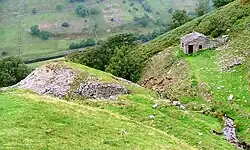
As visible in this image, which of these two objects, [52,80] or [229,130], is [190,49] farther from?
[229,130]

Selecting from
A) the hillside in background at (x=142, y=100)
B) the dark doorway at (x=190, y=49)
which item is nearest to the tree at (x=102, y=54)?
the hillside in background at (x=142, y=100)

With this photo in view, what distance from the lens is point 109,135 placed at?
29.9 m

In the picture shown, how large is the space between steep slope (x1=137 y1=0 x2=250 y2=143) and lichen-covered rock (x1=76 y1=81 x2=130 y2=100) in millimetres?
7730

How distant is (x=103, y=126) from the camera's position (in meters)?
31.7

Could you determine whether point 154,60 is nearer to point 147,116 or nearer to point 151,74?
point 151,74

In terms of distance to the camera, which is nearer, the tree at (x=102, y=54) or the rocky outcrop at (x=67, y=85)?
the rocky outcrop at (x=67, y=85)

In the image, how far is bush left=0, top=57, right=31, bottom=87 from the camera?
8454 centimetres

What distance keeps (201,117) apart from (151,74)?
115 ft

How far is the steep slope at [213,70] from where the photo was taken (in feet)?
160

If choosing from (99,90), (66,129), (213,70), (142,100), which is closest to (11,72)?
(213,70)

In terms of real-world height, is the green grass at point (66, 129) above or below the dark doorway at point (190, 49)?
below

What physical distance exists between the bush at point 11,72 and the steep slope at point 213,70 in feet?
77.5

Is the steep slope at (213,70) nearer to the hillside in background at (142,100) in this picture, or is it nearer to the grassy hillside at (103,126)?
the hillside in background at (142,100)

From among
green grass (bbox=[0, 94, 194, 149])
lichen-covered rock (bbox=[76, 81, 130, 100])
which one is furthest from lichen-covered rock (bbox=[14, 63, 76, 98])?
green grass (bbox=[0, 94, 194, 149])
